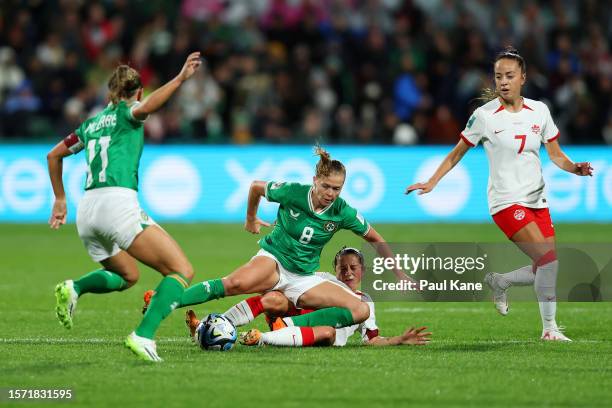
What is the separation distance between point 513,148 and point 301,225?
1815mm

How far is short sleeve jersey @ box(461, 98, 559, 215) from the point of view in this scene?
864cm

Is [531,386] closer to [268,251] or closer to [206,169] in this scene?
[268,251]

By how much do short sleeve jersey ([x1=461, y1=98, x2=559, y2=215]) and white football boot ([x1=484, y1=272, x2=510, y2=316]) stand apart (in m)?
0.63

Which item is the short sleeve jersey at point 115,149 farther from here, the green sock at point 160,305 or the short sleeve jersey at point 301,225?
the short sleeve jersey at point 301,225

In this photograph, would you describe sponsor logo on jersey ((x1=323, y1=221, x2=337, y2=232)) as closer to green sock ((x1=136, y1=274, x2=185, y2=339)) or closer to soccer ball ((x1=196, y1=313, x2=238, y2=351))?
→ soccer ball ((x1=196, y1=313, x2=238, y2=351))

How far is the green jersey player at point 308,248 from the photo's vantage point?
798 centimetres

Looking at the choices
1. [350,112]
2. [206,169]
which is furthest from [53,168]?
[350,112]

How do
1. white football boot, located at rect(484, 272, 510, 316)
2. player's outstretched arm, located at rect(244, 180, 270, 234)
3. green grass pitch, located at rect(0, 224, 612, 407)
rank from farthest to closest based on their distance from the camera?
white football boot, located at rect(484, 272, 510, 316), player's outstretched arm, located at rect(244, 180, 270, 234), green grass pitch, located at rect(0, 224, 612, 407)

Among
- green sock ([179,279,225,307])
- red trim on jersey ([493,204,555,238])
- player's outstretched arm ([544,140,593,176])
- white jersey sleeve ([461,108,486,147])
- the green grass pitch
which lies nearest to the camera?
the green grass pitch

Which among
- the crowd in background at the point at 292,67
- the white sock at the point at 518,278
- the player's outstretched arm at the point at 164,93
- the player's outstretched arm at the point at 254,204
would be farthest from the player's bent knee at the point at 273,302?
the crowd in background at the point at 292,67

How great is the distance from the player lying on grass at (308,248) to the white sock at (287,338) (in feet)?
0.35

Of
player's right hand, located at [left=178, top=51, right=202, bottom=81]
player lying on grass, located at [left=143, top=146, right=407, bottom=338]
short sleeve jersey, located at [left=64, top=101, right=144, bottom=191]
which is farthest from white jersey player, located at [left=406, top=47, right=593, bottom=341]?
short sleeve jersey, located at [left=64, top=101, right=144, bottom=191]

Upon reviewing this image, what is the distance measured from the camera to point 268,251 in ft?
26.8

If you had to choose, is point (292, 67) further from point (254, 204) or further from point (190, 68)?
point (190, 68)
